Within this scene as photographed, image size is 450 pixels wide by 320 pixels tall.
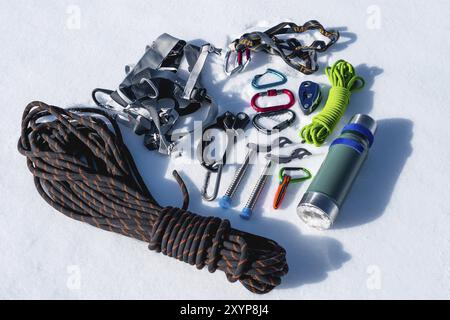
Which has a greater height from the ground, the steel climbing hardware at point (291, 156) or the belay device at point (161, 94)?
the belay device at point (161, 94)

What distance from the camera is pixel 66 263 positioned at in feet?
5.24

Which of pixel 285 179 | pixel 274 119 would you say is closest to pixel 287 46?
pixel 274 119

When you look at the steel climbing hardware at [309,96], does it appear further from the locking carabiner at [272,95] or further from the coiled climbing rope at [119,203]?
the coiled climbing rope at [119,203]

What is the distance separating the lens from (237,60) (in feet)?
6.42

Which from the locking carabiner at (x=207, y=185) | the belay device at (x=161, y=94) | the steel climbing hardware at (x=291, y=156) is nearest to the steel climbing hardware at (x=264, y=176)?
the steel climbing hardware at (x=291, y=156)

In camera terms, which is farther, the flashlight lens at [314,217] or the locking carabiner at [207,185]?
the locking carabiner at [207,185]

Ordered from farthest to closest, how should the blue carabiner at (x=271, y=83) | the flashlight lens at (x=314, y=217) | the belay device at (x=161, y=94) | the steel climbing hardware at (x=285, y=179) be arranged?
the blue carabiner at (x=271, y=83)
the belay device at (x=161, y=94)
the steel climbing hardware at (x=285, y=179)
the flashlight lens at (x=314, y=217)

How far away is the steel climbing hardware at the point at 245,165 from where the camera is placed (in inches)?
64.7

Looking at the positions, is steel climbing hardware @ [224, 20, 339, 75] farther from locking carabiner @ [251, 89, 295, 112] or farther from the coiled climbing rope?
the coiled climbing rope

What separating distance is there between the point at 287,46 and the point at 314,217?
2.33 feet

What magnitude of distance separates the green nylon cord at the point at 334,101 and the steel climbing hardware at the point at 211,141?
21 centimetres

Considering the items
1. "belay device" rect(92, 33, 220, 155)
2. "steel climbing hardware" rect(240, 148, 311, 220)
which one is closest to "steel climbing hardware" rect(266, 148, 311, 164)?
"steel climbing hardware" rect(240, 148, 311, 220)

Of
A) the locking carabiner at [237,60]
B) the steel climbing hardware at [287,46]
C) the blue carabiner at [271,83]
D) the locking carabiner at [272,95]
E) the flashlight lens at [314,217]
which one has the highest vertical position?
the steel climbing hardware at [287,46]

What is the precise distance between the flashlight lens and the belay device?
0.47 m
